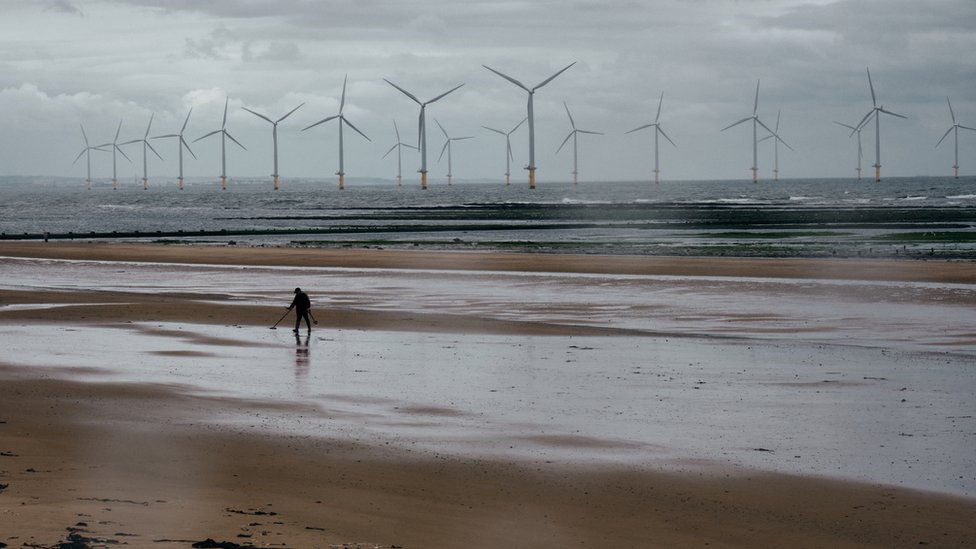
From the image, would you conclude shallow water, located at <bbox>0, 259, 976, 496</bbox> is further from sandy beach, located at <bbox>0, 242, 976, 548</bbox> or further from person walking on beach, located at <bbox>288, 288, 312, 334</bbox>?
person walking on beach, located at <bbox>288, 288, 312, 334</bbox>

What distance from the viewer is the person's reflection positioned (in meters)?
19.5

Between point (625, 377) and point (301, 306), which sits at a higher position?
point (301, 306)

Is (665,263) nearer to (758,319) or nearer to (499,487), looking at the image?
(758,319)

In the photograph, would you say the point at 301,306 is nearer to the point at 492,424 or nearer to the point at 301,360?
the point at 301,360

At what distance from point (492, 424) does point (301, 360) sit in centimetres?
731

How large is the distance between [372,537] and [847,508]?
4.82 m

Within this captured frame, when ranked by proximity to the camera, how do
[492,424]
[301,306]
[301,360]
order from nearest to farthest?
1. [492,424]
2. [301,360]
3. [301,306]

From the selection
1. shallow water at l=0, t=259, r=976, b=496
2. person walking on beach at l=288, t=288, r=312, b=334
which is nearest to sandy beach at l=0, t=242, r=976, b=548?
shallow water at l=0, t=259, r=976, b=496

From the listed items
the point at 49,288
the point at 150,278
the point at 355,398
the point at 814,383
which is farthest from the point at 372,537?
the point at 150,278

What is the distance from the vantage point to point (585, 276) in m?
44.5

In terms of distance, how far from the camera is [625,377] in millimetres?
19781

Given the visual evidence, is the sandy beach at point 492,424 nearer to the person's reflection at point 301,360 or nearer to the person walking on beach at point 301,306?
the person's reflection at point 301,360

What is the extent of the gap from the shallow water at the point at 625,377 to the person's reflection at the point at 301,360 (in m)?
0.07

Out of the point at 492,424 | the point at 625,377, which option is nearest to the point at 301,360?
the point at 625,377
